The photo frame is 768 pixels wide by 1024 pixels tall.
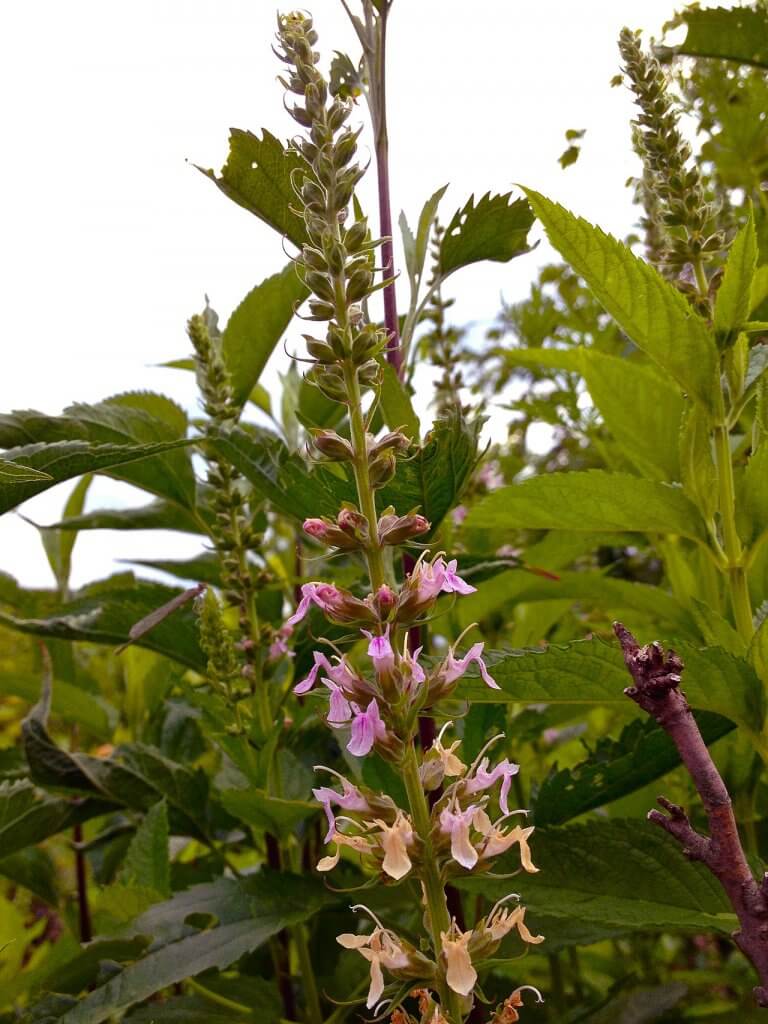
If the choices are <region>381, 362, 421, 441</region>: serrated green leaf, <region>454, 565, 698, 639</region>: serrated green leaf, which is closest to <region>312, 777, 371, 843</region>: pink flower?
<region>381, 362, 421, 441</region>: serrated green leaf

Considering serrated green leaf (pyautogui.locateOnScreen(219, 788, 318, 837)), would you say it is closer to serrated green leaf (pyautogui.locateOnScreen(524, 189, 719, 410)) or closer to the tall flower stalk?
the tall flower stalk

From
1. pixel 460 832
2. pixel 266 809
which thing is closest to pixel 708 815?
pixel 460 832

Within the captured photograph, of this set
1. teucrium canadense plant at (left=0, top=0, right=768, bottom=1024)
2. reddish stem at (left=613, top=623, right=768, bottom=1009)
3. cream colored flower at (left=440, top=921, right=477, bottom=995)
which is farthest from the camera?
teucrium canadense plant at (left=0, top=0, right=768, bottom=1024)

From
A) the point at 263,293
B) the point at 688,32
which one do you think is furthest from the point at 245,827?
the point at 688,32

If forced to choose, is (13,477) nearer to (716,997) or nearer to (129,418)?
(129,418)

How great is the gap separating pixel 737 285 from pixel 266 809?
36.8 inches

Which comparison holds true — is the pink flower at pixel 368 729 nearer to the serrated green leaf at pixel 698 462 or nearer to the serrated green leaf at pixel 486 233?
the serrated green leaf at pixel 698 462

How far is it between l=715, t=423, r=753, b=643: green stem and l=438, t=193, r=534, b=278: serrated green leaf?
46cm

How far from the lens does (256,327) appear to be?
160 centimetres

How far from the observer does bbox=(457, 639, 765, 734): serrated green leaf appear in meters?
0.93

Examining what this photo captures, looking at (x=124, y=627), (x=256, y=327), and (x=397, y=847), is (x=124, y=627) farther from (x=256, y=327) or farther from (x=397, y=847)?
(x=397, y=847)

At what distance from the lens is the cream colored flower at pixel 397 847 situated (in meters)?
0.68

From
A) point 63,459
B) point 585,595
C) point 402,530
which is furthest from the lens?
point 585,595

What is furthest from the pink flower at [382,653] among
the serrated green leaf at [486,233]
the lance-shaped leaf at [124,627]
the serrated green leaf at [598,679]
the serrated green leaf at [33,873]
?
the serrated green leaf at [33,873]
